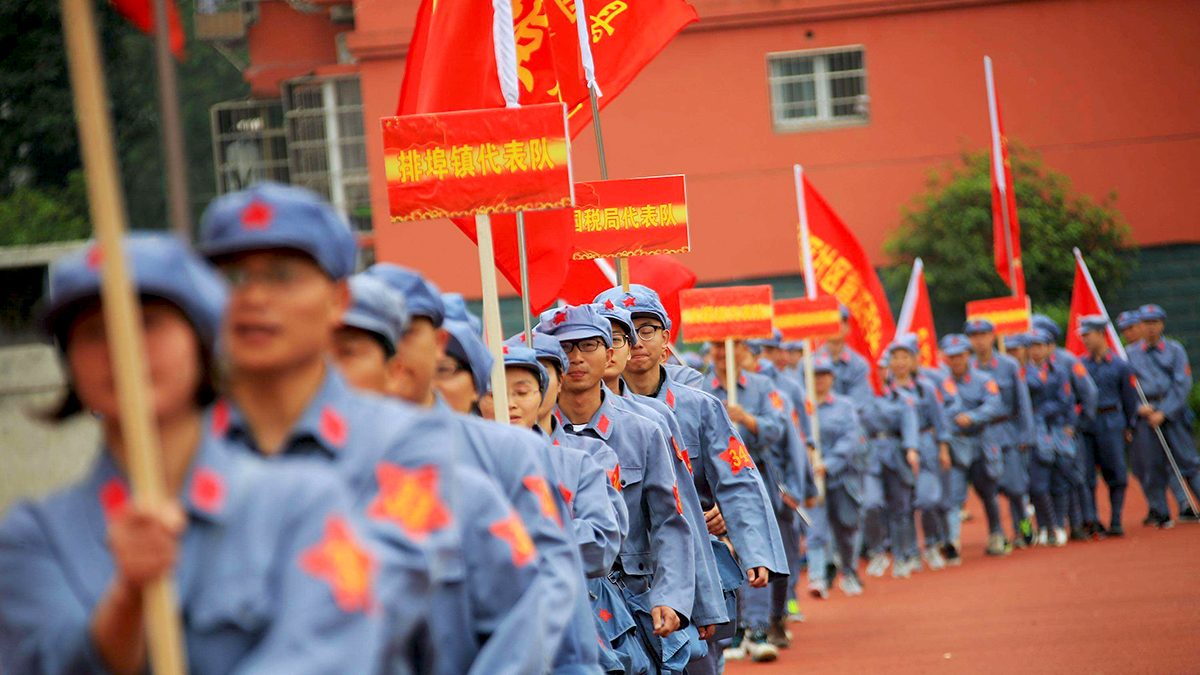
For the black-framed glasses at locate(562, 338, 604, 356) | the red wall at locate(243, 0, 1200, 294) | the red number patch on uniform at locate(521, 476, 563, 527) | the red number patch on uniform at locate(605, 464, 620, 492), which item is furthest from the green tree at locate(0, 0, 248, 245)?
the red wall at locate(243, 0, 1200, 294)

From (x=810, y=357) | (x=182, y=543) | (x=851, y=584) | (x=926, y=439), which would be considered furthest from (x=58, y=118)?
(x=926, y=439)

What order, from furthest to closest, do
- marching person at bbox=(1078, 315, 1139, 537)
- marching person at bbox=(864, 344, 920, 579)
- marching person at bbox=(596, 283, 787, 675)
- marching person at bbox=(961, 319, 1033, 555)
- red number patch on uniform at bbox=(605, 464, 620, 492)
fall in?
marching person at bbox=(1078, 315, 1139, 537)
marching person at bbox=(961, 319, 1033, 555)
marching person at bbox=(864, 344, 920, 579)
marching person at bbox=(596, 283, 787, 675)
red number patch on uniform at bbox=(605, 464, 620, 492)

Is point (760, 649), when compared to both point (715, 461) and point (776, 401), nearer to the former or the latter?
point (776, 401)

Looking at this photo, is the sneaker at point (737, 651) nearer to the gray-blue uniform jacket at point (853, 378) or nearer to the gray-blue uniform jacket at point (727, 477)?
the gray-blue uniform jacket at point (727, 477)

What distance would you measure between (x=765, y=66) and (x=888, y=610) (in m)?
14.2

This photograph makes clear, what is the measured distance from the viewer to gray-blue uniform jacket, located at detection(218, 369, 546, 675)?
287 cm

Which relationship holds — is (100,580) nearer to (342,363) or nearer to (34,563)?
(34,563)

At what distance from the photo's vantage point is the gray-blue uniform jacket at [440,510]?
287 centimetres

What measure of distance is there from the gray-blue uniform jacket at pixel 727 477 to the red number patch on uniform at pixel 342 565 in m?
5.38

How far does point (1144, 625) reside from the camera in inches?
425

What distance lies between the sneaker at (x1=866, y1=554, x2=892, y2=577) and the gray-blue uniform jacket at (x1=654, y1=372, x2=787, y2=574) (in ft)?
27.1

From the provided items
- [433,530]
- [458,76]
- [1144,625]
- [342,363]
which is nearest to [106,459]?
[433,530]

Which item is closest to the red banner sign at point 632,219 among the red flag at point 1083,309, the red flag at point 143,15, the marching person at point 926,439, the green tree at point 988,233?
the red flag at point 143,15

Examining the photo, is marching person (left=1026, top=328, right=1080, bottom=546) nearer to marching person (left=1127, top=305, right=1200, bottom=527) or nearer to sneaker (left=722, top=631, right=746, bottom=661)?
marching person (left=1127, top=305, right=1200, bottom=527)
